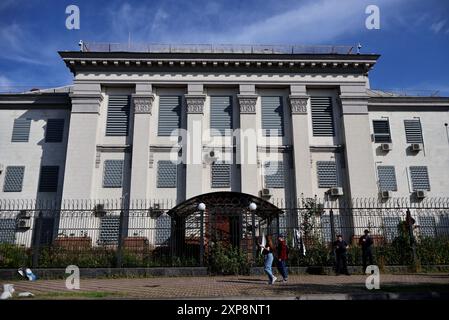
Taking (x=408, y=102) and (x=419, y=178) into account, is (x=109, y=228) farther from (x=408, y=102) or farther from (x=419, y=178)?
(x=408, y=102)

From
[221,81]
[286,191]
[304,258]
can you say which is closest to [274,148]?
[286,191]

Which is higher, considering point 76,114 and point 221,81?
point 221,81

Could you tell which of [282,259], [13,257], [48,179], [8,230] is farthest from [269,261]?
[48,179]

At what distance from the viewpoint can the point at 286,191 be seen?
23.8 m

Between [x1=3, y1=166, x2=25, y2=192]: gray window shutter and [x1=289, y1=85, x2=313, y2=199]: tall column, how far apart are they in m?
17.3

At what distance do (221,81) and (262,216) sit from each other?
10.3 m

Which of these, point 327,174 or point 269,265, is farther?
point 327,174

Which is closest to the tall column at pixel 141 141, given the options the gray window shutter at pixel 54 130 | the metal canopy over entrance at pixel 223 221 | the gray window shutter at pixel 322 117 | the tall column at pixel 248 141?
the metal canopy over entrance at pixel 223 221

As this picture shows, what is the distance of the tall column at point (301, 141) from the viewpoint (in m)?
23.3

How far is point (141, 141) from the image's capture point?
23.9 meters

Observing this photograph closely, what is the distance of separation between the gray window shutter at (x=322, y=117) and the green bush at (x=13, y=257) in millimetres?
17715

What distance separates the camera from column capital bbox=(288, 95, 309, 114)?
2495 centimetres

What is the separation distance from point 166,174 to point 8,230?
30.1ft
